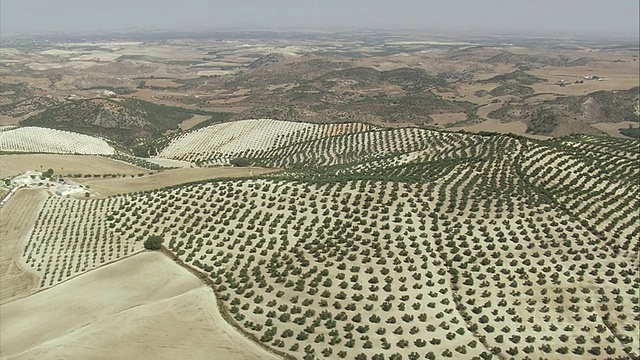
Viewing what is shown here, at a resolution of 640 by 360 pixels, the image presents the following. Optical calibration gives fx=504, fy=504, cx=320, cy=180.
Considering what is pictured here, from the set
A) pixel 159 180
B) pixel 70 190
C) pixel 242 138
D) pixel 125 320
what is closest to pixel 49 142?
pixel 242 138

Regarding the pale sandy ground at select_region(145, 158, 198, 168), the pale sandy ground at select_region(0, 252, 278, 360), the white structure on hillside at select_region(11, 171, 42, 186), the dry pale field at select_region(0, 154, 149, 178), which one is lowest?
the pale sandy ground at select_region(145, 158, 198, 168)

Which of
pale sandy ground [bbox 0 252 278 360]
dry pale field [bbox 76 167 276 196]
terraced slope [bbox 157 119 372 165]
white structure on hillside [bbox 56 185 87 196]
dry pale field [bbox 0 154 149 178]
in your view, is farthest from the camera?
terraced slope [bbox 157 119 372 165]

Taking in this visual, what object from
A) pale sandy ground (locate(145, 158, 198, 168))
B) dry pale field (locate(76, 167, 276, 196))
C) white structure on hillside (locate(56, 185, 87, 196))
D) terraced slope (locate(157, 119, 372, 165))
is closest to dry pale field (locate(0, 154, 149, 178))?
pale sandy ground (locate(145, 158, 198, 168))

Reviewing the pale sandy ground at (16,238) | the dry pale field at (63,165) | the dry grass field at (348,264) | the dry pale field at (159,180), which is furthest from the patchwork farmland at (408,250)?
the dry pale field at (63,165)

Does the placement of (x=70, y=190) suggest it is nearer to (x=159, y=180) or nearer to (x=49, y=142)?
(x=159, y=180)

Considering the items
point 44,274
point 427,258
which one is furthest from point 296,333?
point 44,274

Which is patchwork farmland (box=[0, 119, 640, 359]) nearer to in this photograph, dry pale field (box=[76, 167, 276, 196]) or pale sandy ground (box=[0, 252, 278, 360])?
pale sandy ground (box=[0, 252, 278, 360])
